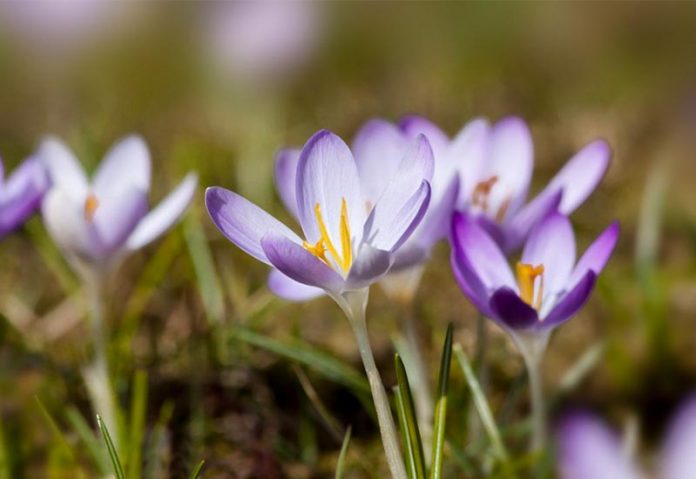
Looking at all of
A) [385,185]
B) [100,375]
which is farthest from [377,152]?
[100,375]

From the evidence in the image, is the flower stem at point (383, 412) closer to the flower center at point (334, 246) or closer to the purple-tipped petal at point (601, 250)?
the flower center at point (334, 246)

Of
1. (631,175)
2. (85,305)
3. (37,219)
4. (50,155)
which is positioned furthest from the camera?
(631,175)

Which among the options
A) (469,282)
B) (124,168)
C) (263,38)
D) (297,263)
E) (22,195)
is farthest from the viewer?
(263,38)

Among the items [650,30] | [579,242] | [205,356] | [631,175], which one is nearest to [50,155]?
[205,356]

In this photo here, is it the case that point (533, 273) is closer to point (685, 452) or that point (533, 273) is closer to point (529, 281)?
point (529, 281)

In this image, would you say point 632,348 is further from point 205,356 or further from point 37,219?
point 37,219

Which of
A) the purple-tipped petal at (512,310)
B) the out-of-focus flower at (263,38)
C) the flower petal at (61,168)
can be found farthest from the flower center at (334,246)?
the out-of-focus flower at (263,38)
